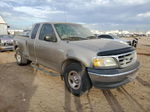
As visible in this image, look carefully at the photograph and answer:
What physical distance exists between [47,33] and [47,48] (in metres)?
0.55

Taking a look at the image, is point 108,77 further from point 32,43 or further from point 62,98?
point 32,43

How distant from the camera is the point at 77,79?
328 centimetres

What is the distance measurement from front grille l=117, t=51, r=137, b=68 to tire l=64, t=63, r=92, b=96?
88 centimetres

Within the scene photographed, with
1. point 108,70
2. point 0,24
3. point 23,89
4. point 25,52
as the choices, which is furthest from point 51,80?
point 0,24

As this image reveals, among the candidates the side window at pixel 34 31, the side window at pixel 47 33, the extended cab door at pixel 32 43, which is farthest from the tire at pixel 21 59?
the side window at pixel 47 33

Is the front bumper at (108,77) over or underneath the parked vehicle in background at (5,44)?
underneath

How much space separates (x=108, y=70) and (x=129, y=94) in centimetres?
131

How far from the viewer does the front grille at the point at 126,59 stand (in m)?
2.89

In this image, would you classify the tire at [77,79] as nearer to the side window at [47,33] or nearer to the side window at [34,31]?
the side window at [47,33]

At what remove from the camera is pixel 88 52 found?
9.41 feet

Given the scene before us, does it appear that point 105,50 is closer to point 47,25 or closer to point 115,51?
point 115,51

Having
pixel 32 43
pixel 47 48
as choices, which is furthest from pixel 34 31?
pixel 47 48

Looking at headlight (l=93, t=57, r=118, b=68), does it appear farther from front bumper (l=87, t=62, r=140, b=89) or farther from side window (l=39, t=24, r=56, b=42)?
side window (l=39, t=24, r=56, b=42)

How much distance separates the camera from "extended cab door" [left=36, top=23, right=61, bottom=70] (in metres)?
3.70
